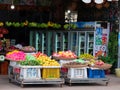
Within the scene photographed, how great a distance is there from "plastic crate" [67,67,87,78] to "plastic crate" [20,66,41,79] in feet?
3.94

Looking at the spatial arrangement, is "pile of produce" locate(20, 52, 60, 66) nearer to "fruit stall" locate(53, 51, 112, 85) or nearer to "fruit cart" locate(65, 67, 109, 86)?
"fruit stall" locate(53, 51, 112, 85)

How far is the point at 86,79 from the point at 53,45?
7230mm

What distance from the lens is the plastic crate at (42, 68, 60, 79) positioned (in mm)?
17672

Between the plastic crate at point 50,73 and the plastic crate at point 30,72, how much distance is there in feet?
0.57

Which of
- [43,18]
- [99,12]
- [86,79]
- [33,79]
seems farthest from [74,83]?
[43,18]

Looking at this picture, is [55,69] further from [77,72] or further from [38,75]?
[77,72]

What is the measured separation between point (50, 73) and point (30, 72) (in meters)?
0.70

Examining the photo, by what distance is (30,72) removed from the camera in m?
17.6

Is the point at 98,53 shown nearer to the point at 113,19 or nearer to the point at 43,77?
the point at 113,19

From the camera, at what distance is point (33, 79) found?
17.6 m

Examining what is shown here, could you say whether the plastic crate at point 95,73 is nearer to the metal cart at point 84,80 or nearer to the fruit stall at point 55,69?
the fruit stall at point 55,69

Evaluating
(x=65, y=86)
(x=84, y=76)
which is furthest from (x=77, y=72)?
(x=65, y=86)

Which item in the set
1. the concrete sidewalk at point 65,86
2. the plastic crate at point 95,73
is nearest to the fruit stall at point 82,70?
the plastic crate at point 95,73

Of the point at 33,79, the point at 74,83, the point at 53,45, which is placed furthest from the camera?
the point at 53,45
